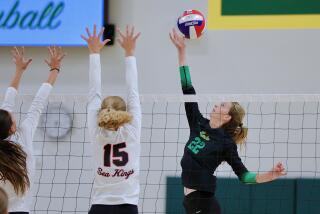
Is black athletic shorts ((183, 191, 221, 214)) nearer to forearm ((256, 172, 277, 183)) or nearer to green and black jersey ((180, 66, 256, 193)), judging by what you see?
green and black jersey ((180, 66, 256, 193))

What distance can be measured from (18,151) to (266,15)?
4.66m

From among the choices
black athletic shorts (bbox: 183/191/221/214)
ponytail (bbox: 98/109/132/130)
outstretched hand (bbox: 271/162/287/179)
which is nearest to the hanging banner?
black athletic shorts (bbox: 183/191/221/214)

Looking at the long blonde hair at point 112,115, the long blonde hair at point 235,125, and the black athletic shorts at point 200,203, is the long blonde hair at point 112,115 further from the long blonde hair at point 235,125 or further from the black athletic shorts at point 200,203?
the long blonde hair at point 235,125

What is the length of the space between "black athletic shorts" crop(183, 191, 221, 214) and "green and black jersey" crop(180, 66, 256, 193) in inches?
2.0

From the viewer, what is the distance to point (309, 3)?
24.9ft

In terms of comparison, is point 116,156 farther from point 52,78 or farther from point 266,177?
point 266,177

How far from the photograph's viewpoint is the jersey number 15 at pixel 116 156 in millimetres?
4004

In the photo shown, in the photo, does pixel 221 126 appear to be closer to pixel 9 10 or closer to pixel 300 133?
pixel 300 133

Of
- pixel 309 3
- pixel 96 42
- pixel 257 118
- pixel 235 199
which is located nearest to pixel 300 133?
pixel 257 118

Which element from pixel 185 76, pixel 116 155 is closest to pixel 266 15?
pixel 185 76

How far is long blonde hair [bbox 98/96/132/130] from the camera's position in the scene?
12.9ft

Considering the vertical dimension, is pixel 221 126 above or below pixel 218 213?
above

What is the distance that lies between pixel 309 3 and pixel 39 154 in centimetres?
394

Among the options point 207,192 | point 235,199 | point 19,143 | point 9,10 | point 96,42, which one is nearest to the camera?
point 19,143
